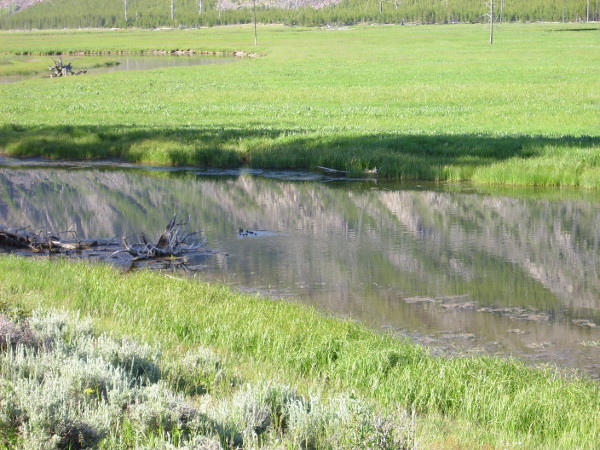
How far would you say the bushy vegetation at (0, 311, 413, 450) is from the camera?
5.73 m

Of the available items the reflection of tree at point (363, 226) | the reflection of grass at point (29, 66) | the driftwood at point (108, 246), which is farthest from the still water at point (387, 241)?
the reflection of grass at point (29, 66)

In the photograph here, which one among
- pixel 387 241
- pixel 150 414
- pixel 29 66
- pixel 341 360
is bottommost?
pixel 387 241

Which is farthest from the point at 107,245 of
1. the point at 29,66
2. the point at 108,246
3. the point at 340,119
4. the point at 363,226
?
the point at 29,66

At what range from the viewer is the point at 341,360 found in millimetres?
9633

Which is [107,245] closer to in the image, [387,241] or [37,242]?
[37,242]

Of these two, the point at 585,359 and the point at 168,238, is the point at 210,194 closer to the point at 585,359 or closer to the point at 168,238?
the point at 168,238

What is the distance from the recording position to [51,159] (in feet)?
101

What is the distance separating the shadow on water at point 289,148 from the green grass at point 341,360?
1379 cm

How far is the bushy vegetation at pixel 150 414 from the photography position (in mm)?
5734

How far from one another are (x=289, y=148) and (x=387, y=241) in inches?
427

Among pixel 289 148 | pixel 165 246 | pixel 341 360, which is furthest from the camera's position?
pixel 289 148

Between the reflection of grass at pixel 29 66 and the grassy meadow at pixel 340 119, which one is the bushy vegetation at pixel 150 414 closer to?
the grassy meadow at pixel 340 119

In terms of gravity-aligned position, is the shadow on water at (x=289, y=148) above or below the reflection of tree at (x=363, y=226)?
above

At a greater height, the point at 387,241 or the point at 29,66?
the point at 29,66
